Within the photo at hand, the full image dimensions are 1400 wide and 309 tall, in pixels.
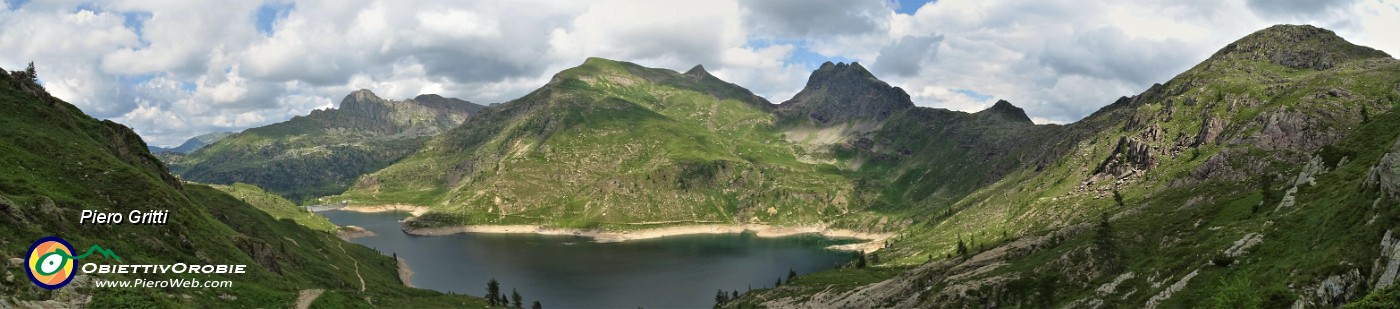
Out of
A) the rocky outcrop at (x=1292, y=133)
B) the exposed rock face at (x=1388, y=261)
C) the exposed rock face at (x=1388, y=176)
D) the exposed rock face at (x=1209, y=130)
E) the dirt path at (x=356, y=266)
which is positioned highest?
the exposed rock face at (x=1209, y=130)

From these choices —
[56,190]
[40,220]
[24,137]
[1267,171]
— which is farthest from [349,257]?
[1267,171]

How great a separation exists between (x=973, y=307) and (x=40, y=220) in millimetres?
104516

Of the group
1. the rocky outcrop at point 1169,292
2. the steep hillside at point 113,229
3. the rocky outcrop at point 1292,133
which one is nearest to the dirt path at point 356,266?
the steep hillside at point 113,229

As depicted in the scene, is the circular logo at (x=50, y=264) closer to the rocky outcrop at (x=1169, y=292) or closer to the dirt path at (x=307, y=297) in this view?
the dirt path at (x=307, y=297)

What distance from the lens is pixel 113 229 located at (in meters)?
71.2

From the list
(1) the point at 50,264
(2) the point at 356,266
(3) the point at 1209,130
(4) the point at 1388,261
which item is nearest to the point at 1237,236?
(4) the point at 1388,261

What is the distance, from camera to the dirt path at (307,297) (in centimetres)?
7928

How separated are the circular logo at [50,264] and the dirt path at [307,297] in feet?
102

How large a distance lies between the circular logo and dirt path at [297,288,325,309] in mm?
30945

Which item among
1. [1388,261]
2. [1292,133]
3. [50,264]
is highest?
[1292,133]

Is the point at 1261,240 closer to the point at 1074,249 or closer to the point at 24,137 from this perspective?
the point at 1074,249

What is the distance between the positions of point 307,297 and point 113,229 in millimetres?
21963

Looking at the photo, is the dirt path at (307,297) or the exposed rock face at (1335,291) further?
the dirt path at (307,297)

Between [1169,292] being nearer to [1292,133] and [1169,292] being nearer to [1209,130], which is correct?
[1292,133]
